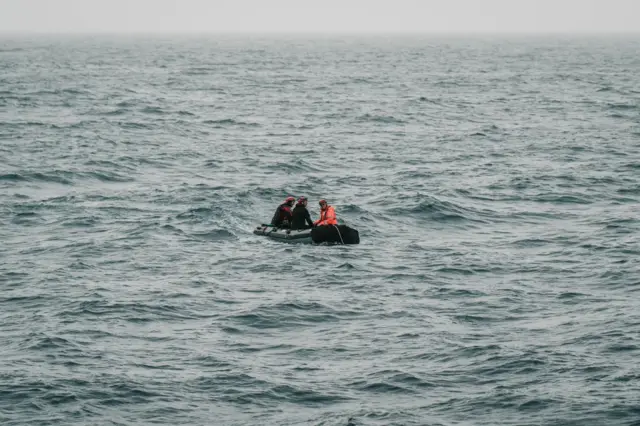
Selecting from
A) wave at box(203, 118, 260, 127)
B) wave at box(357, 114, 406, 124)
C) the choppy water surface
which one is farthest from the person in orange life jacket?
wave at box(357, 114, 406, 124)

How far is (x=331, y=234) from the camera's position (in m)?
31.5

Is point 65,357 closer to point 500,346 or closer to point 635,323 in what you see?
point 500,346

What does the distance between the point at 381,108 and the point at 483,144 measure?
827 inches

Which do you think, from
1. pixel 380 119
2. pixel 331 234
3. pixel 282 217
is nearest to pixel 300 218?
pixel 282 217

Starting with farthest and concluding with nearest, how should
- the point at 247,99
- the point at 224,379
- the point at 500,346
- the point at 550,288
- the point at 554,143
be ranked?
1. the point at 247,99
2. the point at 554,143
3. the point at 550,288
4. the point at 500,346
5. the point at 224,379

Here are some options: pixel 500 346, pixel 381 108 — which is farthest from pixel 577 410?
pixel 381 108

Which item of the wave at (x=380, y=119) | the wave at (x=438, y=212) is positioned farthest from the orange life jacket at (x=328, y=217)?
the wave at (x=380, y=119)

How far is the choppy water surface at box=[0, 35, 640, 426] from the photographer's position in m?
20.0

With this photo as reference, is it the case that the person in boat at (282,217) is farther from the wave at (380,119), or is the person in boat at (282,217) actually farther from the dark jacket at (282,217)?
the wave at (380,119)

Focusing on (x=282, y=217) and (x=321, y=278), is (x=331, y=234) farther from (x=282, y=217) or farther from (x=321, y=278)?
(x=321, y=278)

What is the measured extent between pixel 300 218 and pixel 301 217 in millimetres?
52

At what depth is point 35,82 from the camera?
311 feet

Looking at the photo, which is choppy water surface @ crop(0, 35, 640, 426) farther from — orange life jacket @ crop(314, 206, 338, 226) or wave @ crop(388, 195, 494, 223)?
orange life jacket @ crop(314, 206, 338, 226)

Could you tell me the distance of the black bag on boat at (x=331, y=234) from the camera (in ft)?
103
